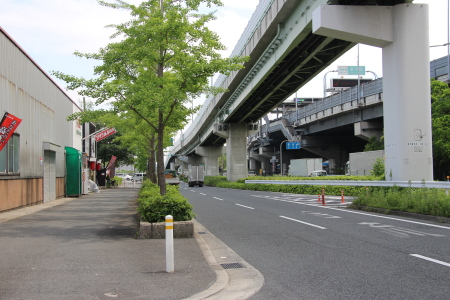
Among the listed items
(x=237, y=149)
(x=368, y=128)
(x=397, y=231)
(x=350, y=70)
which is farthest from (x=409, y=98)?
(x=350, y=70)

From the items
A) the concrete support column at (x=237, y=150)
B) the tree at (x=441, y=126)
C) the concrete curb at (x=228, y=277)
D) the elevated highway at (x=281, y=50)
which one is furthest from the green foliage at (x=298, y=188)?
the concrete curb at (x=228, y=277)

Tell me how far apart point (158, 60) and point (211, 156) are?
191 ft

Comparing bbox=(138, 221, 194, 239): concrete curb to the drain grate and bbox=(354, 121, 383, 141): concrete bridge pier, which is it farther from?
bbox=(354, 121, 383, 141): concrete bridge pier

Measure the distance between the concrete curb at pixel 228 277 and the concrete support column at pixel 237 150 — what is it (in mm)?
38218

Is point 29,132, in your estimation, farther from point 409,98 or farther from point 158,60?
point 409,98

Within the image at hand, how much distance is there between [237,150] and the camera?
156ft

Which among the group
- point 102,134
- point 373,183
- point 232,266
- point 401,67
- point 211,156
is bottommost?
point 232,266

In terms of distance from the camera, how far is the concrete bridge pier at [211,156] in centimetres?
7031

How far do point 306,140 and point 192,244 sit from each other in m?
50.0

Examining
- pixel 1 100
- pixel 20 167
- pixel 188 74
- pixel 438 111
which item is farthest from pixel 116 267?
pixel 438 111

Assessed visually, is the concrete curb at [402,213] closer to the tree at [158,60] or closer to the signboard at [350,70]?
the tree at [158,60]

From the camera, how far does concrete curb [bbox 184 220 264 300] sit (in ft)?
17.7

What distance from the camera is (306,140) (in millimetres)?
57219

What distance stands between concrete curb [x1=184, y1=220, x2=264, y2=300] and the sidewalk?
0.50 ft
